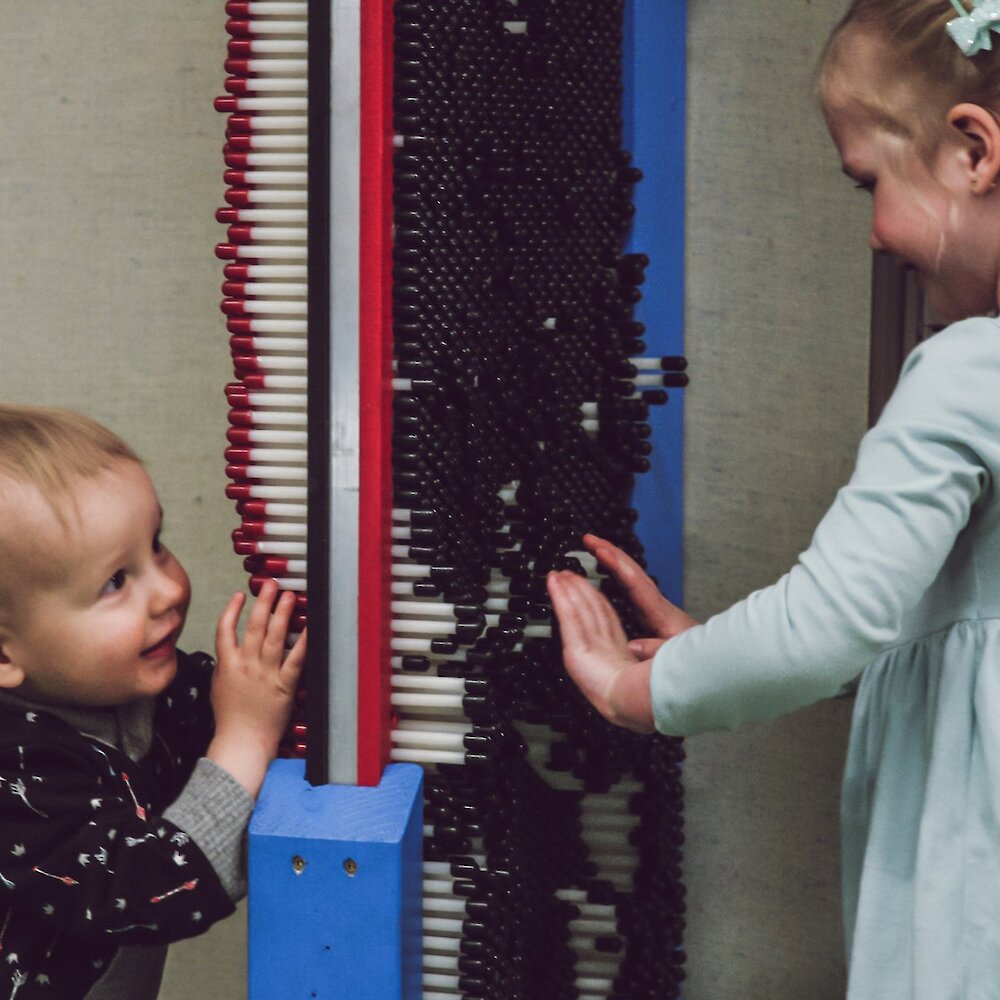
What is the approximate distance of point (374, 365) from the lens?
0.75 meters

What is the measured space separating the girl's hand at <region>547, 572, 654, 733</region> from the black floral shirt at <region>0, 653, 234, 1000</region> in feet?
0.90

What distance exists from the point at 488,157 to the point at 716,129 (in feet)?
1.24

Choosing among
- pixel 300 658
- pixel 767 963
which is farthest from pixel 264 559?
pixel 767 963

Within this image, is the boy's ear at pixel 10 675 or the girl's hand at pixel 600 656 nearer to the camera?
the girl's hand at pixel 600 656

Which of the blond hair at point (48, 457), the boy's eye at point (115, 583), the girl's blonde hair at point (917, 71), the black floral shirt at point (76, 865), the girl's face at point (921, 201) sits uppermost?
the girl's blonde hair at point (917, 71)

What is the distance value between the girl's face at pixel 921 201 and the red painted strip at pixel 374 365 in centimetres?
28

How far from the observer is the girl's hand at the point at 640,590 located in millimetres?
932

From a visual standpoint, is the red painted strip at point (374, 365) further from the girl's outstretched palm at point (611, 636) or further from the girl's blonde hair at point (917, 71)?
the girl's blonde hair at point (917, 71)

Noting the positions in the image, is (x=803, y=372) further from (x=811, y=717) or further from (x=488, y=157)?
(x=488, y=157)

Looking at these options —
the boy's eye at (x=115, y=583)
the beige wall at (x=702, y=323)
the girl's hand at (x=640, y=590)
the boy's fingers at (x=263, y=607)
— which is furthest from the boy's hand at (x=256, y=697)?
the beige wall at (x=702, y=323)

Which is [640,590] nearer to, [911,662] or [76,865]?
[911,662]

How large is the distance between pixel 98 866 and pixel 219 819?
8cm

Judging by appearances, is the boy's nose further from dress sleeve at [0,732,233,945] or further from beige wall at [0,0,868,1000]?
beige wall at [0,0,868,1000]

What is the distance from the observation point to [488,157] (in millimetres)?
841
